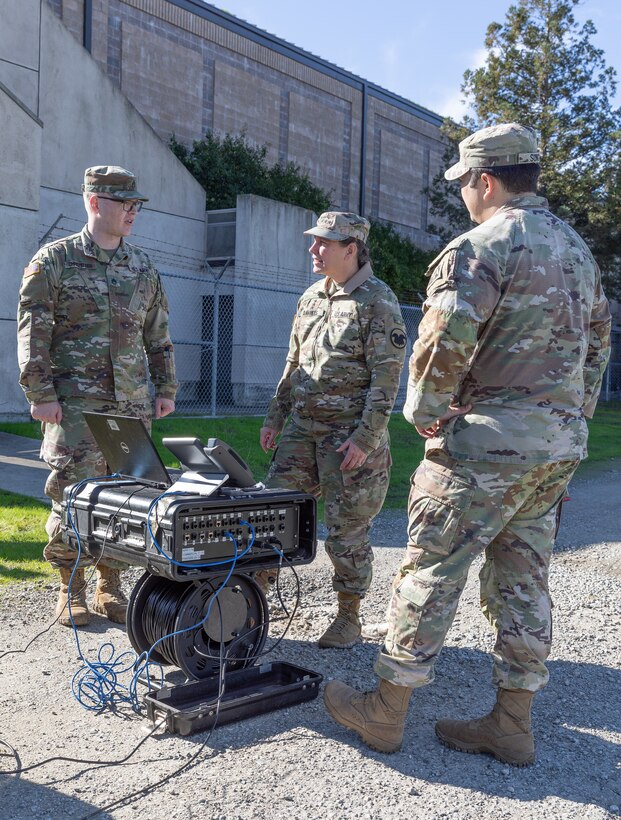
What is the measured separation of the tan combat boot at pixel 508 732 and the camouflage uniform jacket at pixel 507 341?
100 cm

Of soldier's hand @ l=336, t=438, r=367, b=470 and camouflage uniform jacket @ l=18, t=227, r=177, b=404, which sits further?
camouflage uniform jacket @ l=18, t=227, r=177, b=404

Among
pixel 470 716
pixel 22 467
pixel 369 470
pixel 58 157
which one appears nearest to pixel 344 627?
pixel 369 470

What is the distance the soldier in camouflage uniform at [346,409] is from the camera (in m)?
4.68

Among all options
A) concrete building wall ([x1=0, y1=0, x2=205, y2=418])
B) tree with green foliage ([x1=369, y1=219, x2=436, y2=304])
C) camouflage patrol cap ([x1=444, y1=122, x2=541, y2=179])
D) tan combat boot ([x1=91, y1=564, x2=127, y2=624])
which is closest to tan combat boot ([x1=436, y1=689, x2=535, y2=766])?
camouflage patrol cap ([x1=444, y1=122, x2=541, y2=179])

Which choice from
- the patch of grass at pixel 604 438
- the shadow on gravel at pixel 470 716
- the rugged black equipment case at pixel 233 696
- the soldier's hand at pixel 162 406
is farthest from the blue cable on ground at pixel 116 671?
the patch of grass at pixel 604 438

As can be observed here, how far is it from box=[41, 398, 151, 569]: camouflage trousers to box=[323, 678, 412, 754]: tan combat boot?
1.90m

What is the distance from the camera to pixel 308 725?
370cm

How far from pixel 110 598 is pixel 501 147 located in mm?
3322

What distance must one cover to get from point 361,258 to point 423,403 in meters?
1.87

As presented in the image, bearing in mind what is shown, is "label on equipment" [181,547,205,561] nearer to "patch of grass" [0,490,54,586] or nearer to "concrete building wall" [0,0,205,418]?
"patch of grass" [0,490,54,586]

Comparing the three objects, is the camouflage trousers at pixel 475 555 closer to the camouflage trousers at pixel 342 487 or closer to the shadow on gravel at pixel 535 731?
the shadow on gravel at pixel 535 731

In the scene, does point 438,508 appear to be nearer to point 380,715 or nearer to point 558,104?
point 380,715

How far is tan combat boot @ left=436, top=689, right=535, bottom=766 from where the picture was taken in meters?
3.45

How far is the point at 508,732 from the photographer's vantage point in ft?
11.4
